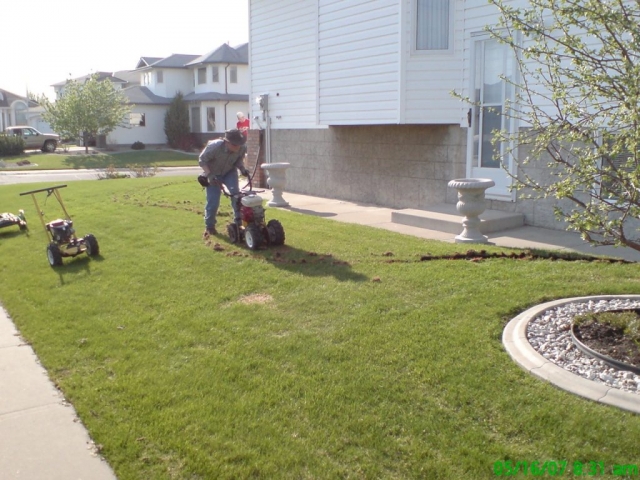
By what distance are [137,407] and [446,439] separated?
6.64 feet

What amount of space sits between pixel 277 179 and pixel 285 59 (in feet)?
13.9

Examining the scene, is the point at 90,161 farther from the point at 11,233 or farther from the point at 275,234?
the point at 275,234

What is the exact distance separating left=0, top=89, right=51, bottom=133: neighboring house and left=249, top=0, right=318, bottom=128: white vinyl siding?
5212cm

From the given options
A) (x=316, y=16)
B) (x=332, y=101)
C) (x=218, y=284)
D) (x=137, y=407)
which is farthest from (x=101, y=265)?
(x=316, y=16)

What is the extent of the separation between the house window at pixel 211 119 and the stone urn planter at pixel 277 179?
109 feet

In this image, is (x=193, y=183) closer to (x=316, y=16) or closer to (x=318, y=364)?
(x=316, y=16)

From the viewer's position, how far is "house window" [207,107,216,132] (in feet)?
148

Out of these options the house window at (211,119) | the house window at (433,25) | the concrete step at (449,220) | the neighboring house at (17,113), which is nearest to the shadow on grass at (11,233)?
the concrete step at (449,220)

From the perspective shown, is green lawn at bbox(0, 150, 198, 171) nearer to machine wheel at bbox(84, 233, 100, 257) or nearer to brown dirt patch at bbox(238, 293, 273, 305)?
machine wheel at bbox(84, 233, 100, 257)

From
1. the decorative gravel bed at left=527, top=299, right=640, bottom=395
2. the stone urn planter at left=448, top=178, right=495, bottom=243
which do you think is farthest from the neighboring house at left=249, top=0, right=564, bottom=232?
the decorative gravel bed at left=527, top=299, right=640, bottom=395

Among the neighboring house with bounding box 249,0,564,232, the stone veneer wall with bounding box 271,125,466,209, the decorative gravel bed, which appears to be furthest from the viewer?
the stone veneer wall with bounding box 271,125,466,209

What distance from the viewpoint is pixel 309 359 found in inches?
196

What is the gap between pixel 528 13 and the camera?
204 inches

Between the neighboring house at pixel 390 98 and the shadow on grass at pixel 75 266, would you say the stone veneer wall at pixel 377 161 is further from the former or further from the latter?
the shadow on grass at pixel 75 266
